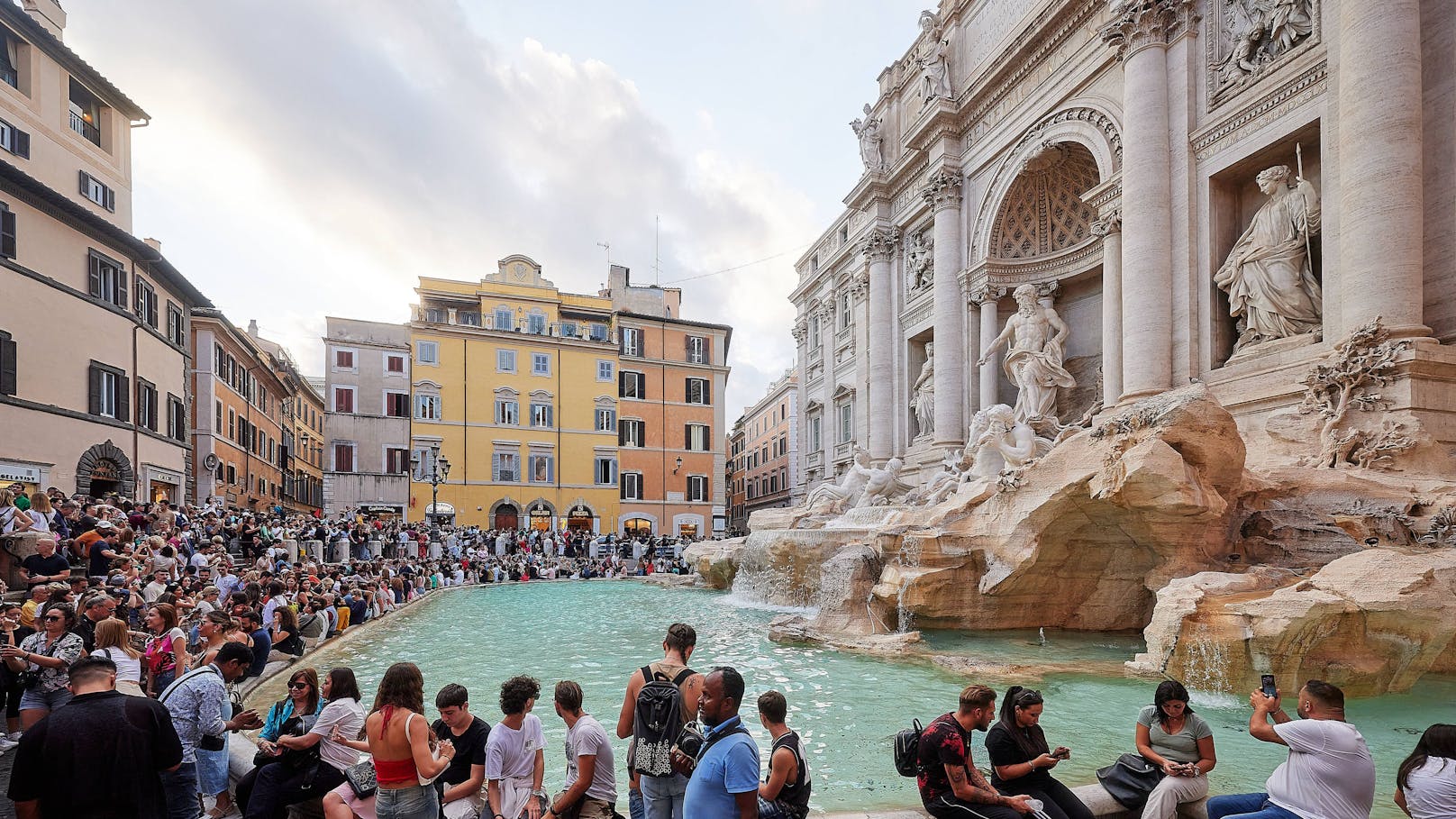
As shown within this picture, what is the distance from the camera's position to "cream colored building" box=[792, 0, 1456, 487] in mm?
11516

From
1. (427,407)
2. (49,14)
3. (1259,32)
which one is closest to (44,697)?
(1259,32)

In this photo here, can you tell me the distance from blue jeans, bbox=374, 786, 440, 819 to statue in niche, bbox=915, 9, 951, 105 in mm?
24222

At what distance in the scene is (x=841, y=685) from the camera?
8.32 m

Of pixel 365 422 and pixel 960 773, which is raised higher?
pixel 365 422

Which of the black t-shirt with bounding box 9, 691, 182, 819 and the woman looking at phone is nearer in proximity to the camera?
the black t-shirt with bounding box 9, 691, 182, 819

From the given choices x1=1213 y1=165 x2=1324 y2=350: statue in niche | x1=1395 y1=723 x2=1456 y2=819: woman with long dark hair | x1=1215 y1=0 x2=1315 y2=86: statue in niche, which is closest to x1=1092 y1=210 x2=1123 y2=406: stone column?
x1=1213 y1=165 x2=1324 y2=350: statue in niche

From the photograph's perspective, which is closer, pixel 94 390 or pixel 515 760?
pixel 515 760

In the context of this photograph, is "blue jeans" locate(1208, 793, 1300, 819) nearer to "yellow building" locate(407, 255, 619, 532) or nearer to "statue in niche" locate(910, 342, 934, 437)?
"statue in niche" locate(910, 342, 934, 437)

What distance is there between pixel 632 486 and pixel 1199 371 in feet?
102

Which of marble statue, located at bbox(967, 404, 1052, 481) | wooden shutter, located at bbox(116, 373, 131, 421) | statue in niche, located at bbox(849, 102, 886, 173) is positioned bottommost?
marble statue, located at bbox(967, 404, 1052, 481)

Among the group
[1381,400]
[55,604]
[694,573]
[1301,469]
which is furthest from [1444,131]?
[694,573]

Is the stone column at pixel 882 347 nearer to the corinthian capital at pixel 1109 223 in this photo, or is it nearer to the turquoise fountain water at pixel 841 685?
the corinthian capital at pixel 1109 223

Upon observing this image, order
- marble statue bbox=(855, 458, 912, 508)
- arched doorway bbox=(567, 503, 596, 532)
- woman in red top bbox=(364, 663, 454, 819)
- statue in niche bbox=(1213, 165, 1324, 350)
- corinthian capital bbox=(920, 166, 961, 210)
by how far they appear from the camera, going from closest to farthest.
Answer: woman in red top bbox=(364, 663, 454, 819), statue in niche bbox=(1213, 165, 1324, 350), marble statue bbox=(855, 458, 912, 508), corinthian capital bbox=(920, 166, 961, 210), arched doorway bbox=(567, 503, 596, 532)

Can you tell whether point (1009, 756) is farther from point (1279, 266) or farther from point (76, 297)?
point (76, 297)
